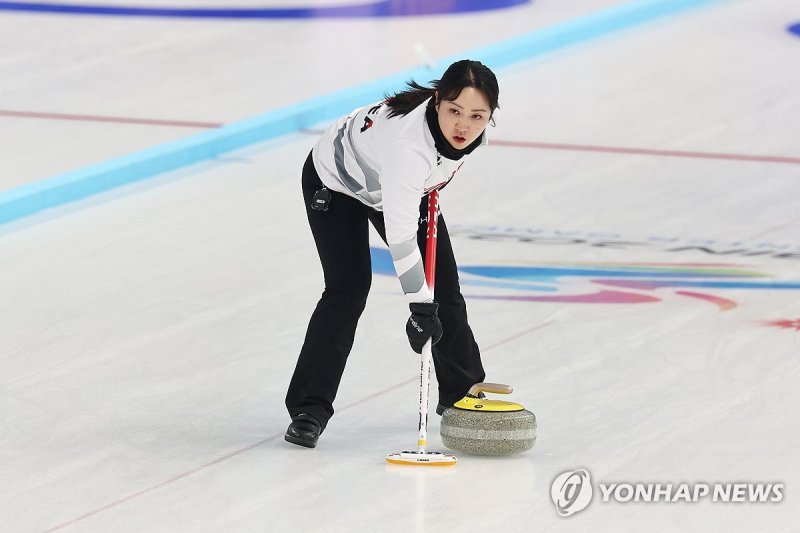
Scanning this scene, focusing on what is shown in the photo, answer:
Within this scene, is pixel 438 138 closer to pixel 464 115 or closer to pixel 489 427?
pixel 464 115

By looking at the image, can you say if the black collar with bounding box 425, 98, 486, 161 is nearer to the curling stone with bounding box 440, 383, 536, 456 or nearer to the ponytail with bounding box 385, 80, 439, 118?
the ponytail with bounding box 385, 80, 439, 118

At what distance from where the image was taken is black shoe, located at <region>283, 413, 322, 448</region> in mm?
4164

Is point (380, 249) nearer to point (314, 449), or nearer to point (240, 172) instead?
point (240, 172)

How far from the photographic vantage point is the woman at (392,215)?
3.84 m

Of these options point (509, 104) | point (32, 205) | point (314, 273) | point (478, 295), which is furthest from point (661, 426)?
point (509, 104)

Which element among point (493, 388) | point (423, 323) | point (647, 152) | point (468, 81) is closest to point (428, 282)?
point (423, 323)

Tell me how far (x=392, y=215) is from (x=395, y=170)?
4.2 inches

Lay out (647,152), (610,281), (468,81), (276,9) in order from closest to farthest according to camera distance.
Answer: (468,81), (610,281), (647,152), (276,9)

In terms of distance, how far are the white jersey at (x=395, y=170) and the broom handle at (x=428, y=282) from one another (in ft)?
0.37

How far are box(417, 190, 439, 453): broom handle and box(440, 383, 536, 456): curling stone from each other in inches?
3.1

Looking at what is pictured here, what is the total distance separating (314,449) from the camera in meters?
4.18

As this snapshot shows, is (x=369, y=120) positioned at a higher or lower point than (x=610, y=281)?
higher

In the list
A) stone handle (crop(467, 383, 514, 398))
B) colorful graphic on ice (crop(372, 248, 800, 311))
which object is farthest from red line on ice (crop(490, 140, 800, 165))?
stone handle (crop(467, 383, 514, 398))

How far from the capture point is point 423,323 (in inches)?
155
